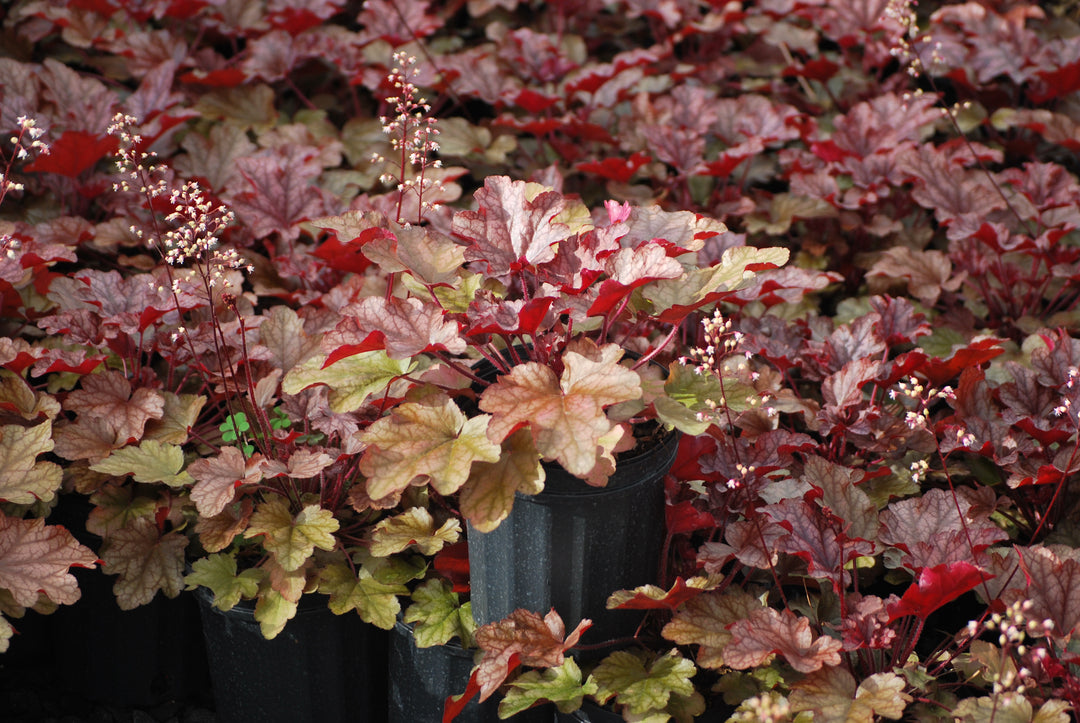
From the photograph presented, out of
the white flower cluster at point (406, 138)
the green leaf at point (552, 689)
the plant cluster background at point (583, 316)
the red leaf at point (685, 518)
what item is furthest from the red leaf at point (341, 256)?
the green leaf at point (552, 689)

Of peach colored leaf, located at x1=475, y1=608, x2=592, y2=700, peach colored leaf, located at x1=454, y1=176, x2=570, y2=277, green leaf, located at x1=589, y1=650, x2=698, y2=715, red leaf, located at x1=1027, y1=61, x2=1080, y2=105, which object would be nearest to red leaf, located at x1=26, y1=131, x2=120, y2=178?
peach colored leaf, located at x1=454, y1=176, x2=570, y2=277

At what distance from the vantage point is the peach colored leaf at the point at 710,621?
1.81 m

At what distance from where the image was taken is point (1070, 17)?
4184 mm

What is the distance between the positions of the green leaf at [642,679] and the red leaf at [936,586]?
1.23 ft

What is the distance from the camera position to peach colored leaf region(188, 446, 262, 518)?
77.2 inches

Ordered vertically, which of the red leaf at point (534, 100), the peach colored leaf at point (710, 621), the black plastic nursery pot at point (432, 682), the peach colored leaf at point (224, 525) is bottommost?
the black plastic nursery pot at point (432, 682)

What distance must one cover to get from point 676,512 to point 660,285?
45 cm

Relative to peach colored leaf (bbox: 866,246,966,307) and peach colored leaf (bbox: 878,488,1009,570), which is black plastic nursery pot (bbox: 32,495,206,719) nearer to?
peach colored leaf (bbox: 878,488,1009,570)

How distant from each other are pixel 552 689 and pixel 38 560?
1.01 metres

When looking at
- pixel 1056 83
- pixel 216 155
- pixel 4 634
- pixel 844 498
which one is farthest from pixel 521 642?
pixel 1056 83

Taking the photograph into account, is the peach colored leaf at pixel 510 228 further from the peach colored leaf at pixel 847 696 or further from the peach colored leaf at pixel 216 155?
the peach colored leaf at pixel 216 155

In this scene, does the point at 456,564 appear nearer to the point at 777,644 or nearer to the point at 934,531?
the point at 777,644

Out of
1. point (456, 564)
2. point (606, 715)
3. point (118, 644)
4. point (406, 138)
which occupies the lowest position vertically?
point (118, 644)

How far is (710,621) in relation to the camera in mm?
1863
